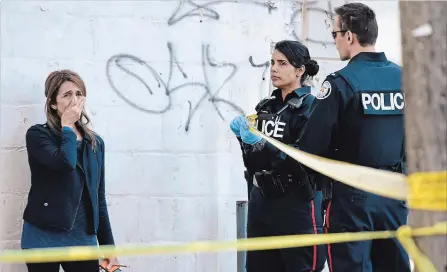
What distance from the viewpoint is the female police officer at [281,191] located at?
3.90 metres

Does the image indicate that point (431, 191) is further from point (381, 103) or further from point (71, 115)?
point (71, 115)

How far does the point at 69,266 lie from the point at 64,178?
44cm

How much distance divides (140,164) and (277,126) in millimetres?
961

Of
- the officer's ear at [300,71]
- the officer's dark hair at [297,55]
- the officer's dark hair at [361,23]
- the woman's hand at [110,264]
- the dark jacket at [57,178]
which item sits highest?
the officer's dark hair at [361,23]

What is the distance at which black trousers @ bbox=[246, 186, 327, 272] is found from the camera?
3896 millimetres

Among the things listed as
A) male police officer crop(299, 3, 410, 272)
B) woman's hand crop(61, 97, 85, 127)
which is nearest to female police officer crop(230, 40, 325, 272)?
Result: male police officer crop(299, 3, 410, 272)

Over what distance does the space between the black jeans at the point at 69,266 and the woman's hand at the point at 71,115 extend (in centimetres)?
70

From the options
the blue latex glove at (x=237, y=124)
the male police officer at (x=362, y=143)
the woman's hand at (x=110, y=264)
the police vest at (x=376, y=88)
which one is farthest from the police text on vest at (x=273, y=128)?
the woman's hand at (x=110, y=264)

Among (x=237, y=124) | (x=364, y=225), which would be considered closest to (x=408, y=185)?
(x=364, y=225)

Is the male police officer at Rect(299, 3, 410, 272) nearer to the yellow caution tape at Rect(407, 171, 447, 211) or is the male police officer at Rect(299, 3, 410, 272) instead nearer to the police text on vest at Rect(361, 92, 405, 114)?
the police text on vest at Rect(361, 92, 405, 114)

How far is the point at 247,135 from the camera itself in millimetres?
3996

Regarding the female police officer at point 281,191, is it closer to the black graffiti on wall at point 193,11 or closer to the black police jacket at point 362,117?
the black police jacket at point 362,117

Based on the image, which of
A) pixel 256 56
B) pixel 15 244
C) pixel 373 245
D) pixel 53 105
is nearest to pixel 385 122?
pixel 373 245

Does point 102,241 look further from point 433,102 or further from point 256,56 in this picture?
point 433,102
